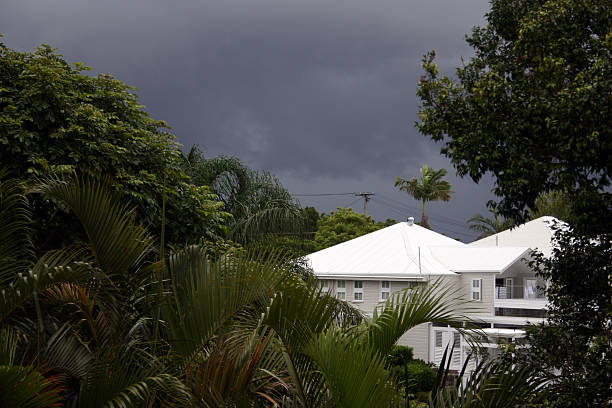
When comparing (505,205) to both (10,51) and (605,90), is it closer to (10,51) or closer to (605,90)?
(605,90)

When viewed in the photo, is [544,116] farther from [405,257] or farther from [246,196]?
[405,257]

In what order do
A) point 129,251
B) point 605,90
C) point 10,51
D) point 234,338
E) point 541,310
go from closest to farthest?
1. point 234,338
2. point 129,251
3. point 605,90
4. point 10,51
5. point 541,310

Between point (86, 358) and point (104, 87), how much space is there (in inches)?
187

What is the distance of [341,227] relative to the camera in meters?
38.0

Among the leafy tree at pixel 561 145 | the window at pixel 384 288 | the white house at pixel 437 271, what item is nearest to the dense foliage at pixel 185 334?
the leafy tree at pixel 561 145

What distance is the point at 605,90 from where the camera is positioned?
564cm

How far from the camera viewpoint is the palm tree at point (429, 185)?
152ft

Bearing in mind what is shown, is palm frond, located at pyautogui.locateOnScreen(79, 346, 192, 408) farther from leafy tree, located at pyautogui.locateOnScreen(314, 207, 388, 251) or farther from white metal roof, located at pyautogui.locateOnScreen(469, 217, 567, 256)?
leafy tree, located at pyautogui.locateOnScreen(314, 207, 388, 251)

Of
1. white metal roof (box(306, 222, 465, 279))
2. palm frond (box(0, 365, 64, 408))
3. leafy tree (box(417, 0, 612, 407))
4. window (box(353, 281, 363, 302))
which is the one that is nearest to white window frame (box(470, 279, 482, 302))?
white metal roof (box(306, 222, 465, 279))

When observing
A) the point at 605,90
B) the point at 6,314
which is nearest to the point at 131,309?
the point at 6,314

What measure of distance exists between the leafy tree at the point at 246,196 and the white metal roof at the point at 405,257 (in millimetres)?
5958

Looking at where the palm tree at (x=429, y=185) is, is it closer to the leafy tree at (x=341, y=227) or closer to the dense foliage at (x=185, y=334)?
the leafy tree at (x=341, y=227)

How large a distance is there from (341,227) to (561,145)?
32.1 metres

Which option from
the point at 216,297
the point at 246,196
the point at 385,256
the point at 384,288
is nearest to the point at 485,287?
the point at 384,288
